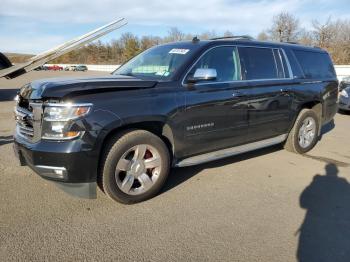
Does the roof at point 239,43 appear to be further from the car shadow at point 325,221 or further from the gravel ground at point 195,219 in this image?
the car shadow at point 325,221

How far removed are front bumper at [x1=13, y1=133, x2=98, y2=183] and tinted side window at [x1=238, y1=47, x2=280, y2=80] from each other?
256cm

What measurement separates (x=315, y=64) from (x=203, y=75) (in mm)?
3274

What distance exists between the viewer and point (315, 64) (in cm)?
643

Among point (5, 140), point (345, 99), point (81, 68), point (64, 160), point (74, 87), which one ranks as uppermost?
point (81, 68)

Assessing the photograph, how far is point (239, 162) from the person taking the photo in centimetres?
553

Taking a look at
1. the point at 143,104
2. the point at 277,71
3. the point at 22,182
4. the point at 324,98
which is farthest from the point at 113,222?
the point at 324,98

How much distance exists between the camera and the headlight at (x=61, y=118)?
11.1ft

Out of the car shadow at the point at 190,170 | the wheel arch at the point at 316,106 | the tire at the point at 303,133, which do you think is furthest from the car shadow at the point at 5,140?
the wheel arch at the point at 316,106

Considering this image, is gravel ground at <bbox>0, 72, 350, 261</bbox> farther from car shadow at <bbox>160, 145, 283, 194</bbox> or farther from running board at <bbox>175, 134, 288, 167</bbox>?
running board at <bbox>175, 134, 288, 167</bbox>

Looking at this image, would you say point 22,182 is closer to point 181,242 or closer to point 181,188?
point 181,188

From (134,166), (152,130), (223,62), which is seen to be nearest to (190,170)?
(152,130)

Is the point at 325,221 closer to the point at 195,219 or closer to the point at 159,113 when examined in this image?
the point at 195,219

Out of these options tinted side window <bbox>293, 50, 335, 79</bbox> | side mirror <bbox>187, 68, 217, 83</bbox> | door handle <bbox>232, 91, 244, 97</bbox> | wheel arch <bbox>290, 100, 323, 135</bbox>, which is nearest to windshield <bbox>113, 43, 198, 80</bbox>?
side mirror <bbox>187, 68, 217, 83</bbox>

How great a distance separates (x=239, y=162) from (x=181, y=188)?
1.48m
